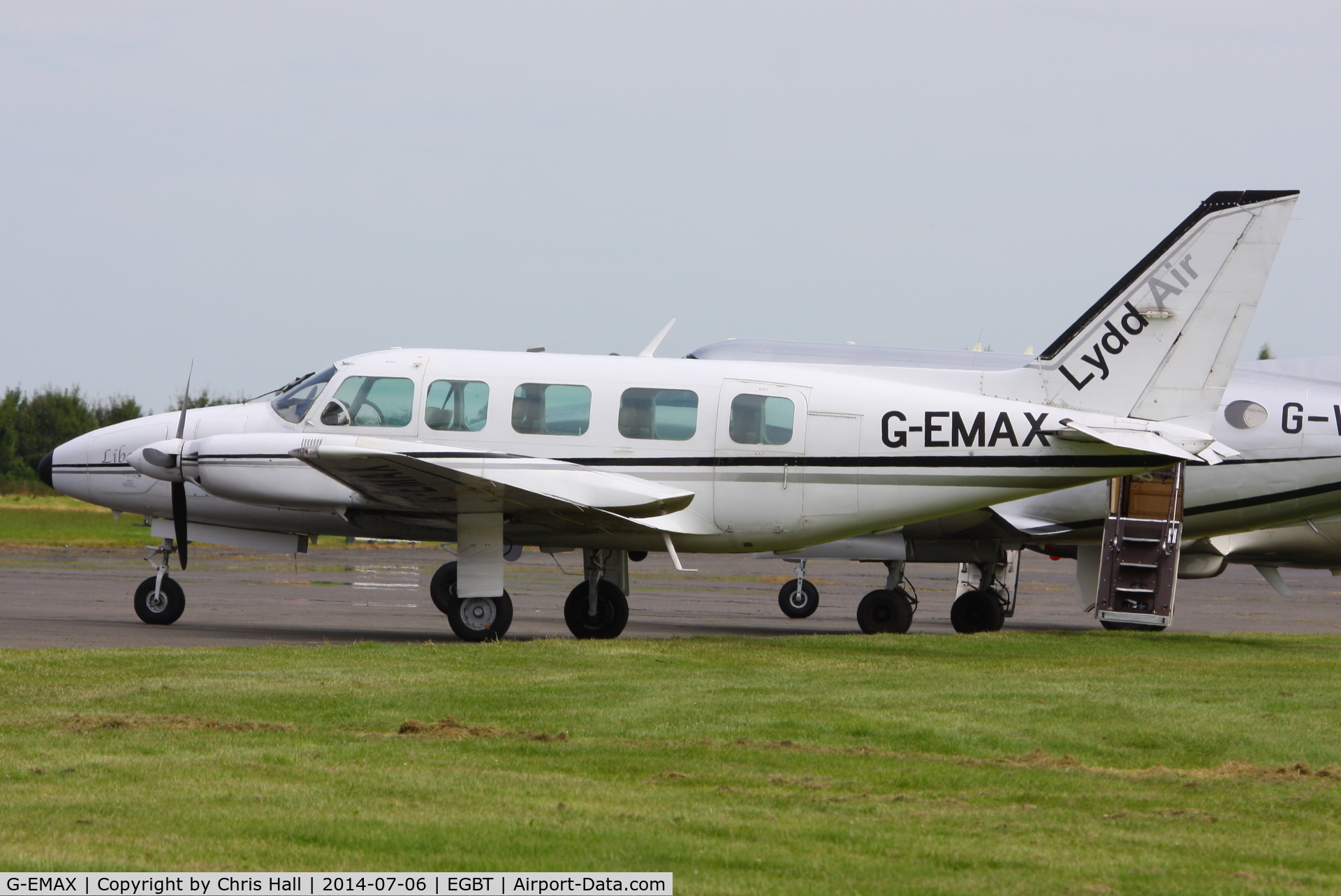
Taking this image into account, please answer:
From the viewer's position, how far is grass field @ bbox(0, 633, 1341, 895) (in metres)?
6.66

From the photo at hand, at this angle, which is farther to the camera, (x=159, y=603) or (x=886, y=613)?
(x=886, y=613)

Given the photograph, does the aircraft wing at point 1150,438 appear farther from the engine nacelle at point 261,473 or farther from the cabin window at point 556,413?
the engine nacelle at point 261,473

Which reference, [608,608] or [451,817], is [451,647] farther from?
[451,817]

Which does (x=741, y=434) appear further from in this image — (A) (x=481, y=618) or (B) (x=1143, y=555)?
(B) (x=1143, y=555)

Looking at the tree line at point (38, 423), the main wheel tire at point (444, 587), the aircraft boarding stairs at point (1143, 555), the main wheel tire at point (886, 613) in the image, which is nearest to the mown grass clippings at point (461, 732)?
the main wheel tire at point (444, 587)

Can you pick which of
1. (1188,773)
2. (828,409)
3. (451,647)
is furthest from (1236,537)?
(1188,773)

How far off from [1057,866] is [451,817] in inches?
117

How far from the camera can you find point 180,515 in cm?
1927

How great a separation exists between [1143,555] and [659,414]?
24.9 feet

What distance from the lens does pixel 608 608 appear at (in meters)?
19.0

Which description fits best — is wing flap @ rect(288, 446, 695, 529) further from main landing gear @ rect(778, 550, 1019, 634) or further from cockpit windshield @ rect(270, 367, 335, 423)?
main landing gear @ rect(778, 550, 1019, 634)

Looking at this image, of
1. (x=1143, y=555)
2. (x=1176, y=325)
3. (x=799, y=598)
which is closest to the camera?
(x=1176, y=325)

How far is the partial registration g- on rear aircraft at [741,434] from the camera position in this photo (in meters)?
16.7

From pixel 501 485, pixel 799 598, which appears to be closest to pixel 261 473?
pixel 501 485
